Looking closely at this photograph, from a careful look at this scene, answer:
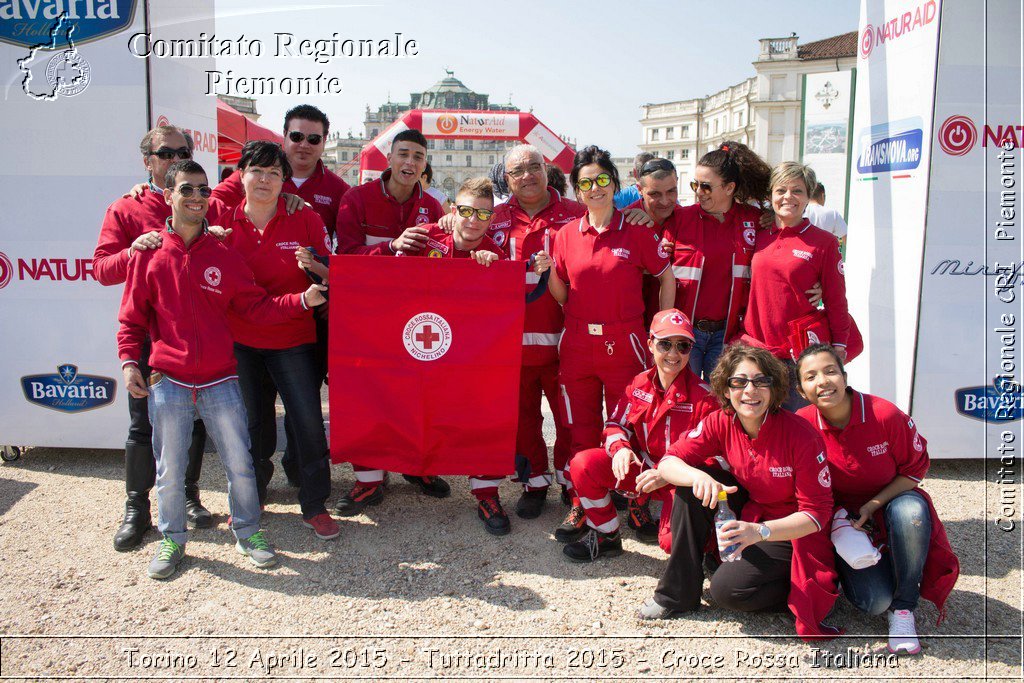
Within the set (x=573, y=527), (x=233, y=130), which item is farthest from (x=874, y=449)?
(x=233, y=130)

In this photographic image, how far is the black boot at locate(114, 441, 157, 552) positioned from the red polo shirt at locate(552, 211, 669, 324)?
2.55m

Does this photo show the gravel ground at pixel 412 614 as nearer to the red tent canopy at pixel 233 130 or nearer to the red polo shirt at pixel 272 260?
the red polo shirt at pixel 272 260

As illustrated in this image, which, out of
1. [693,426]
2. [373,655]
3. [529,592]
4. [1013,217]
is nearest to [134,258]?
[373,655]

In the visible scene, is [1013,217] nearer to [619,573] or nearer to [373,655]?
[619,573]

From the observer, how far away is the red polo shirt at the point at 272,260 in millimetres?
3766

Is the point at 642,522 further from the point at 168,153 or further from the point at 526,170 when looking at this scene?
the point at 168,153

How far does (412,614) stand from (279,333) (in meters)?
1.64

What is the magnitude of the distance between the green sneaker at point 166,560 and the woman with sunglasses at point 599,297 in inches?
79.1

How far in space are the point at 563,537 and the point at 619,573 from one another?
416 mm

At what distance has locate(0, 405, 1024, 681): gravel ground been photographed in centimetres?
284

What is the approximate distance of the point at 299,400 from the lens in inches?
154

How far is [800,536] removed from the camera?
9.53 ft

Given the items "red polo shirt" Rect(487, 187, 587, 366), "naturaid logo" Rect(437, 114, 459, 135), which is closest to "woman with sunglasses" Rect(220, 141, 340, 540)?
"red polo shirt" Rect(487, 187, 587, 366)

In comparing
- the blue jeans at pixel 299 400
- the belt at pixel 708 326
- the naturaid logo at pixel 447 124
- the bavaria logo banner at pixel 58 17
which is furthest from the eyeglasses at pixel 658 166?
the naturaid logo at pixel 447 124
